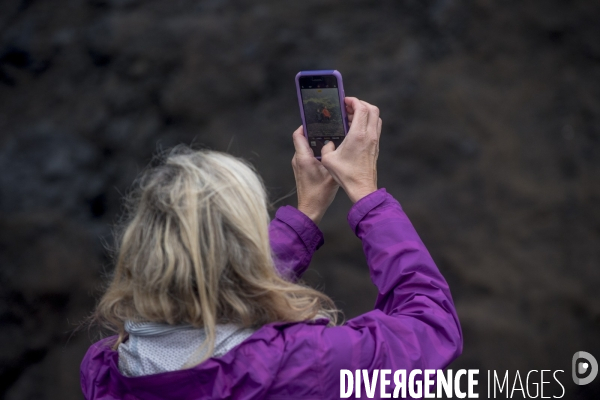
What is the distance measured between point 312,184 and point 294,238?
133mm

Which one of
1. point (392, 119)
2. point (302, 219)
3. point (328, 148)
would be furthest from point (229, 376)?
point (392, 119)

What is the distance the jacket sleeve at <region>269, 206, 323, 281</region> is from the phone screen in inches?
6.8

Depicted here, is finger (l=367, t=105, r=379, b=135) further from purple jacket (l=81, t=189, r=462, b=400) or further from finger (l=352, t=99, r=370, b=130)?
purple jacket (l=81, t=189, r=462, b=400)

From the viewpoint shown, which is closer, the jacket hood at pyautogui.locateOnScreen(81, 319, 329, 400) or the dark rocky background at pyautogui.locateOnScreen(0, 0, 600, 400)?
the jacket hood at pyautogui.locateOnScreen(81, 319, 329, 400)

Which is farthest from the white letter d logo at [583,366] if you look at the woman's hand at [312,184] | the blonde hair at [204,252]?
the blonde hair at [204,252]

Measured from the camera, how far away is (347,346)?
34.2 inches

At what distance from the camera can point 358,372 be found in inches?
34.1

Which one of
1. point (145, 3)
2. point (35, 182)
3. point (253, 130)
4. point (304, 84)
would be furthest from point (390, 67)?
point (35, 182)

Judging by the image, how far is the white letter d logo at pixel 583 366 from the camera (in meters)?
2.22

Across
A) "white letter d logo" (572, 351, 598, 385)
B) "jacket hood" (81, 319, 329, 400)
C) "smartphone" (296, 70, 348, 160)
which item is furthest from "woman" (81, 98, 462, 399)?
"white letter d logo" (572, 351, 598, 385)

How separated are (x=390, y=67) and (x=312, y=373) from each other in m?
1.59

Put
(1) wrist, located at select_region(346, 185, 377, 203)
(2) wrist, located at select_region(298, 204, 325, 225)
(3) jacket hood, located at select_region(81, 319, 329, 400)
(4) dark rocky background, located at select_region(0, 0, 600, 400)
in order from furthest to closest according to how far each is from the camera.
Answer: (4) dark rocky background, located at select_region(0, 0, 600, 400), (2) wrist, located at select_region(298, 204, 325, 225), (1) wrist, located at select_region(346, 185, 377, 203), (3) jacket hood, located at select_region(81, 319, 329, 400)

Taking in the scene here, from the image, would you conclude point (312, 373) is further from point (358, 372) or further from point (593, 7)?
point (593, 7)

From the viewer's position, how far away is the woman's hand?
3.97 feet
